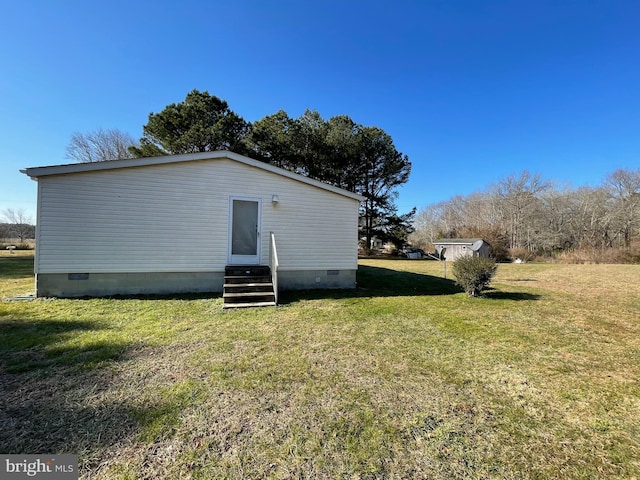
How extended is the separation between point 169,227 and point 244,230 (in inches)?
73.0

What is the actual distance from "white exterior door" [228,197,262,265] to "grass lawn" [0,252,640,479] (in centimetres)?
237

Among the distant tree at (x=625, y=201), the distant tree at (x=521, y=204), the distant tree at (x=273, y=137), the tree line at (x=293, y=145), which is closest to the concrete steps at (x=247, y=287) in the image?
the tree line at (x=293, y=145)

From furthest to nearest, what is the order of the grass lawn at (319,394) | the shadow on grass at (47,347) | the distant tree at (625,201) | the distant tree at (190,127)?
the distant tree at (625,201)
the distant tree at (190,127)
the shadow on grass at (47,347)
the grass lawn at (319,394)

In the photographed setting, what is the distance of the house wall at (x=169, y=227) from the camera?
628 centimetres

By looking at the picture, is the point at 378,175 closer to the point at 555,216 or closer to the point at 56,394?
the point at 555,216

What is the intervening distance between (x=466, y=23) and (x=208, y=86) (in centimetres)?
1607

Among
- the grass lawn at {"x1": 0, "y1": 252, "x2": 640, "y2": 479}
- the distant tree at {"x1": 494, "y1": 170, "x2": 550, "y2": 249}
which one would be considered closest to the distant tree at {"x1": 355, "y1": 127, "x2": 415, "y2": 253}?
the distant tree at {"x1": 494, "y1": 170, "x2": 550, "y2": 249}

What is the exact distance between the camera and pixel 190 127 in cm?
1888

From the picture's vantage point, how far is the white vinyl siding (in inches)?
247

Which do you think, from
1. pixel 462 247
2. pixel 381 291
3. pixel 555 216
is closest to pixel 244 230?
pixel 381 291

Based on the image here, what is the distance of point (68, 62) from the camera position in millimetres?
10461

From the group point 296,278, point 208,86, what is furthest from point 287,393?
point 208,86

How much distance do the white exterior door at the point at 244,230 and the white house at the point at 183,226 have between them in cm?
3

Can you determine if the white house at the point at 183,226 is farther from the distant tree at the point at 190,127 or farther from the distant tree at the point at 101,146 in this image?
the distant tree at the point at 101,146
